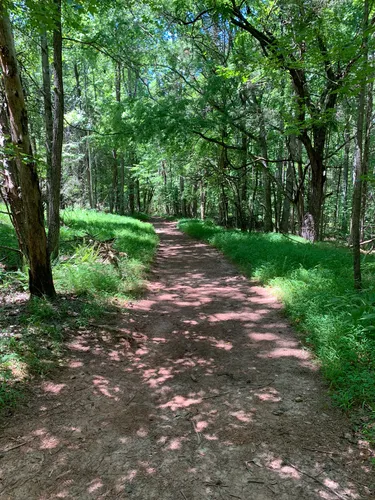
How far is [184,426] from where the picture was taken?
2.91 meters

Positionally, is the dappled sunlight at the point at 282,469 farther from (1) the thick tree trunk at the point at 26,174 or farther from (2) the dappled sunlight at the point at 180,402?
(1) the thick tree trunk at the point at 26,174

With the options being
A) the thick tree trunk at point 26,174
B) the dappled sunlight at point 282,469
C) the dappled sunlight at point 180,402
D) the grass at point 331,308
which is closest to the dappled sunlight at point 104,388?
the dappled sunlight at point 180,402

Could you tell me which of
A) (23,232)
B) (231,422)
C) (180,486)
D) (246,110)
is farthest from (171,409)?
(246,110)

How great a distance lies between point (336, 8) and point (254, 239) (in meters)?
6.93

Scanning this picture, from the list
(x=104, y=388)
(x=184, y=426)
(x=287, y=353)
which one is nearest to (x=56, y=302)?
(x=104, y=388)

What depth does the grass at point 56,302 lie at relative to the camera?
11.7 feet

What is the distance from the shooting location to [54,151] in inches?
263

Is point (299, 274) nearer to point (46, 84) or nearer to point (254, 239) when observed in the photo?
point (254, 239)

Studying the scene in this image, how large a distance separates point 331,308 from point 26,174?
16.3 ft

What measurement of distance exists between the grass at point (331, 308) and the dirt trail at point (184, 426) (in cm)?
26

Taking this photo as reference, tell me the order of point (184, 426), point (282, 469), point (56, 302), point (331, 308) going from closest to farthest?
point (282, 469) < point (184, 426) < point (331, 308) < point (56, 302)

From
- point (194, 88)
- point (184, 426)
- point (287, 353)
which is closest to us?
point (184, 426)

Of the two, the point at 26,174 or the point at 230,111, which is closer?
the point at 26,174

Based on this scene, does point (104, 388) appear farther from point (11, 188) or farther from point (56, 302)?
point (11, 188)
